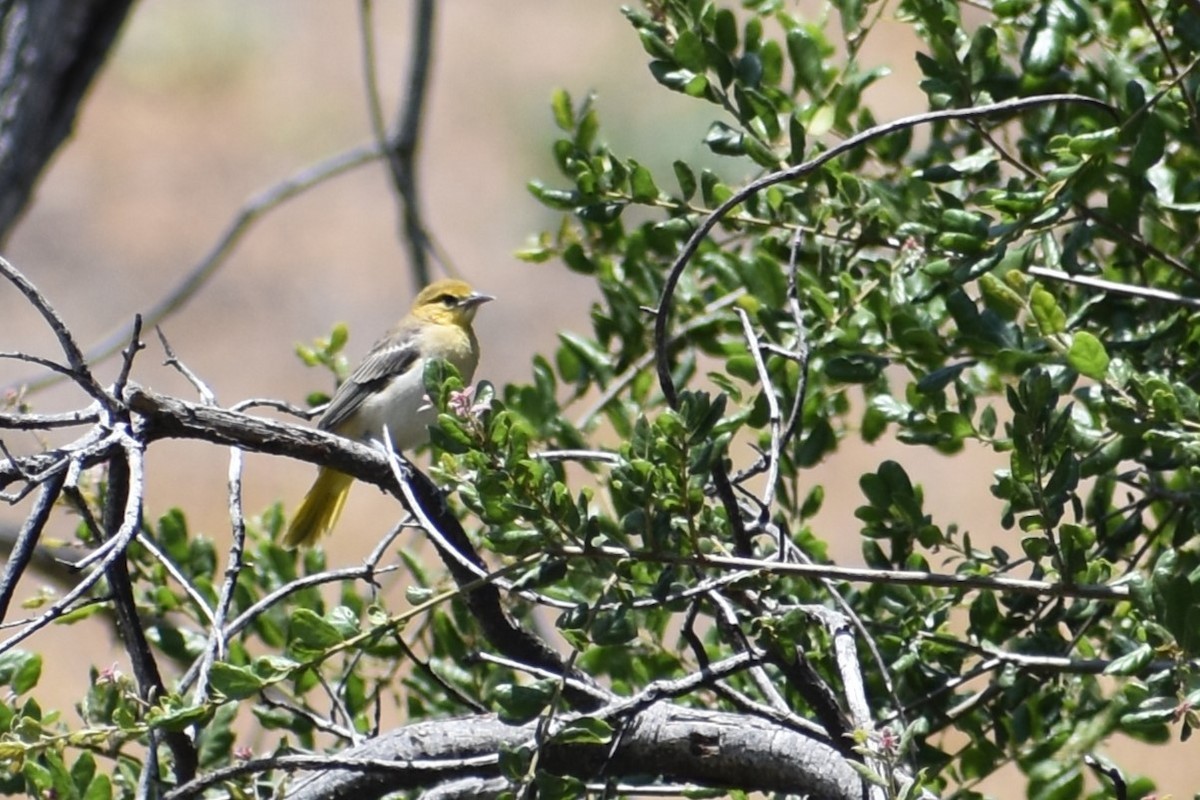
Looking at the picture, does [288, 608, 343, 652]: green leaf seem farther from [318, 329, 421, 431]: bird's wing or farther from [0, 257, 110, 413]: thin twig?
[318, 329, 421, 431]: bird's wing

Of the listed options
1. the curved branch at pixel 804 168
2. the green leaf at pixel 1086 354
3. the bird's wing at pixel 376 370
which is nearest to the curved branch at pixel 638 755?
the curved branch at pixel 804 168

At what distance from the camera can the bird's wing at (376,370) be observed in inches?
176

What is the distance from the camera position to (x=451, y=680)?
2986 millimetres

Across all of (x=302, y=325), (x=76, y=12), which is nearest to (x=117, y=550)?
(x=76, y=12)

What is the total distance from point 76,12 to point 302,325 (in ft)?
29.9

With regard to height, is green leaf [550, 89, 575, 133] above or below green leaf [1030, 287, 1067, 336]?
above

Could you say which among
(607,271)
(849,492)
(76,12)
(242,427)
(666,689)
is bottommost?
(666,689)

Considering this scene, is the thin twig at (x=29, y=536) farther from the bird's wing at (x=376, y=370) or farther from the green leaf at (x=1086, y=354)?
the bird's wing at (x=376, y=370)

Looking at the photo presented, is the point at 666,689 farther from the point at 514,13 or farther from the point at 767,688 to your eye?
the point at 514,13

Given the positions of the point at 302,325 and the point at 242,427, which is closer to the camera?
the point at 242,427

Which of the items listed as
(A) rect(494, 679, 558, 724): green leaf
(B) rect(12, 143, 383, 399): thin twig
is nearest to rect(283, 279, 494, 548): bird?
(B) rect(12, 143, 383, 399): thin twig

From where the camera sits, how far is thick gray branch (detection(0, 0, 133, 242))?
362cm

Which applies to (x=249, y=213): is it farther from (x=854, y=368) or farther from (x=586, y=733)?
(x=586, y=733)

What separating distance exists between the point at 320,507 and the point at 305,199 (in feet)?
34.5
